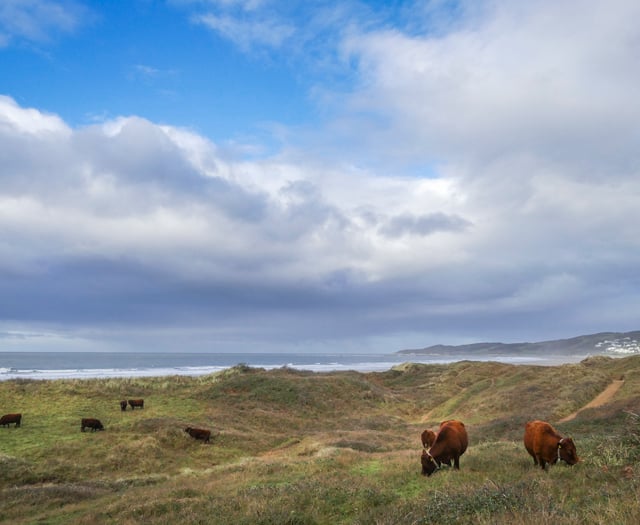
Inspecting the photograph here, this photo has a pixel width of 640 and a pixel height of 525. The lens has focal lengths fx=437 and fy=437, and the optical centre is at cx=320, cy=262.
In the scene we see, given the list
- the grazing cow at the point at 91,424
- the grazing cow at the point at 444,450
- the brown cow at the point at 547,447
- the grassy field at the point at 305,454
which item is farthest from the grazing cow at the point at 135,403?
the brown cow at the point at 547,447

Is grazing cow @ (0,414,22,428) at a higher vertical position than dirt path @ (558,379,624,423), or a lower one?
higher

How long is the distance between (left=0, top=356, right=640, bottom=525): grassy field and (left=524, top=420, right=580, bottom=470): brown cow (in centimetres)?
46

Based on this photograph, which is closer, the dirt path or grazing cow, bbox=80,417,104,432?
grazing cow, bbox=80,417,104,432

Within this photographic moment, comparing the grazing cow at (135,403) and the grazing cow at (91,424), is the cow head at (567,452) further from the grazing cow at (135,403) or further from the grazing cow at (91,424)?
the grazing cow at (135,403)

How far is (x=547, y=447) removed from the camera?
12242 millimetres

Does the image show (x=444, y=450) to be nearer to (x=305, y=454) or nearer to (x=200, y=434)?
(x=305, y=454)

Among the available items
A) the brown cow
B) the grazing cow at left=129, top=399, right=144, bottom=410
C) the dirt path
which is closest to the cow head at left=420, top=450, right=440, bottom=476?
the brown cow

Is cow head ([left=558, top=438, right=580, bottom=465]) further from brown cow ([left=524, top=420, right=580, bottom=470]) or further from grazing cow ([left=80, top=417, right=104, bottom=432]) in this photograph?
grazing cow ([left=80, top=417, right=104, bottom=432])

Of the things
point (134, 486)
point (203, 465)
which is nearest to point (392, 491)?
point (134, 486)

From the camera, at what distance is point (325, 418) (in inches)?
1590

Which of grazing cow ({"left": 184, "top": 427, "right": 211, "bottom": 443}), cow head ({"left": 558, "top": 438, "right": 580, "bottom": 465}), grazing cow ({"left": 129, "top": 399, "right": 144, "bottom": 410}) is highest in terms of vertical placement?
cow head ({"left": 558, "top": 438, "right": 580, "bottom": 465})

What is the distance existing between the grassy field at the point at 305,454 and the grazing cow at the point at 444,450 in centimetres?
48

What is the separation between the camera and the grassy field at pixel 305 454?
922 cm

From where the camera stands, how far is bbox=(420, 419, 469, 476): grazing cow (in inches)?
506
